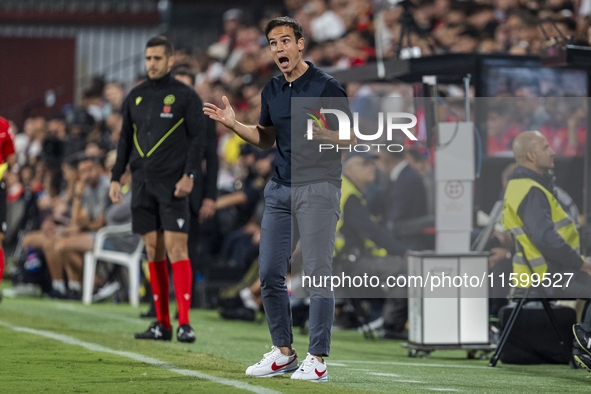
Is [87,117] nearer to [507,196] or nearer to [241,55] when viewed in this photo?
[241,55]

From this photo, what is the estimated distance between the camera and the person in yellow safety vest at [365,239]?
803 cm

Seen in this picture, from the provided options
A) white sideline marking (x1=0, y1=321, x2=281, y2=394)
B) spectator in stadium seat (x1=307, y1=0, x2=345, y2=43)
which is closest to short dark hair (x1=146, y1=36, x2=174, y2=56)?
white sideline marking (x1=0, y1=321, x2=281, y2=394)

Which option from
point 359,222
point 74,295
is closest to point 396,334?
point 359,222

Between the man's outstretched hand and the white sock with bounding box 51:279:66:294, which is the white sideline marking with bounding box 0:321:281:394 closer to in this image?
the man's outstretched hand

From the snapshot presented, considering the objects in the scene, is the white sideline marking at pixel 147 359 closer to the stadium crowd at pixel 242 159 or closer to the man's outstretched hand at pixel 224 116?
the man's outstretched hand at pixel 224 116

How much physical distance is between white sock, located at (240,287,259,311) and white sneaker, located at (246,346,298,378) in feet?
14.7

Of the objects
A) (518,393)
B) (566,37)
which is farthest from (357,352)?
(566,37)

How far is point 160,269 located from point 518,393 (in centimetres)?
314

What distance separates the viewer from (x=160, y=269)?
7039 mm

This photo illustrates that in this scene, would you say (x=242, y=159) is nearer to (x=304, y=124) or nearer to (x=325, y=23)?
(x=325, y=23)

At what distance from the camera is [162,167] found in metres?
6.84

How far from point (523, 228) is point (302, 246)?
82.0 inches

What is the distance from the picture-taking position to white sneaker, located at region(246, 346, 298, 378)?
16.6 ft

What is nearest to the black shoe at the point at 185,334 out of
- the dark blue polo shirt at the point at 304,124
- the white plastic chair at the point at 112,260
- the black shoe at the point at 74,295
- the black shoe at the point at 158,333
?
the black shoe at the point at 158,333
